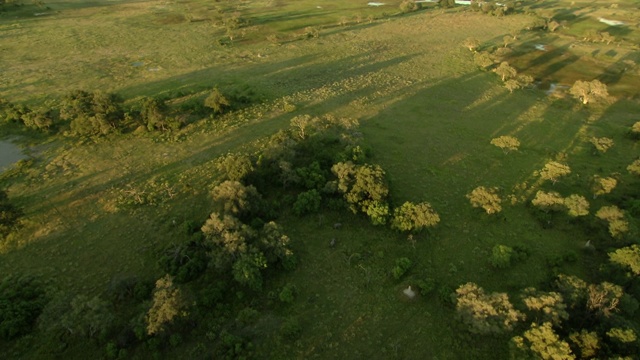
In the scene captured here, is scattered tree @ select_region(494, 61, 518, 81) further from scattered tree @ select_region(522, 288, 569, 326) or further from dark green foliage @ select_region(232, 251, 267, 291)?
dark green foliage @ select_region(232, 251, 267, 291)

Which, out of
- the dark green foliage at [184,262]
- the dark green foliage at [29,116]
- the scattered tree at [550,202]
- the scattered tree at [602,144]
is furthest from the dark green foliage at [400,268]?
the dark green foliage at [29,116]

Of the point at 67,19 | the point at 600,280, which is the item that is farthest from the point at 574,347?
the point at 67,19

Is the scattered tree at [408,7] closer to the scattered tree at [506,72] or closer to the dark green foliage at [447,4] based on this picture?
the dark green foliage at [447,4]

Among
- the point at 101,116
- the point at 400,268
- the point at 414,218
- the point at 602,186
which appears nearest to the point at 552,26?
the point at 602,186

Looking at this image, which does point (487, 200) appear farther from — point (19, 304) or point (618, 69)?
point (618, 69)

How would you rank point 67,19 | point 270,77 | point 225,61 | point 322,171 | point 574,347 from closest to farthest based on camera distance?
point 574,347, point 322,171, point 270,77, point 225,61, point 67,19

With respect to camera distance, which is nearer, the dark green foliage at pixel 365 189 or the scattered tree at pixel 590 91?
the dark green foliage at pixel 365 189

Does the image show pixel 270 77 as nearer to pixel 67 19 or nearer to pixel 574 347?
pixel 574 347
